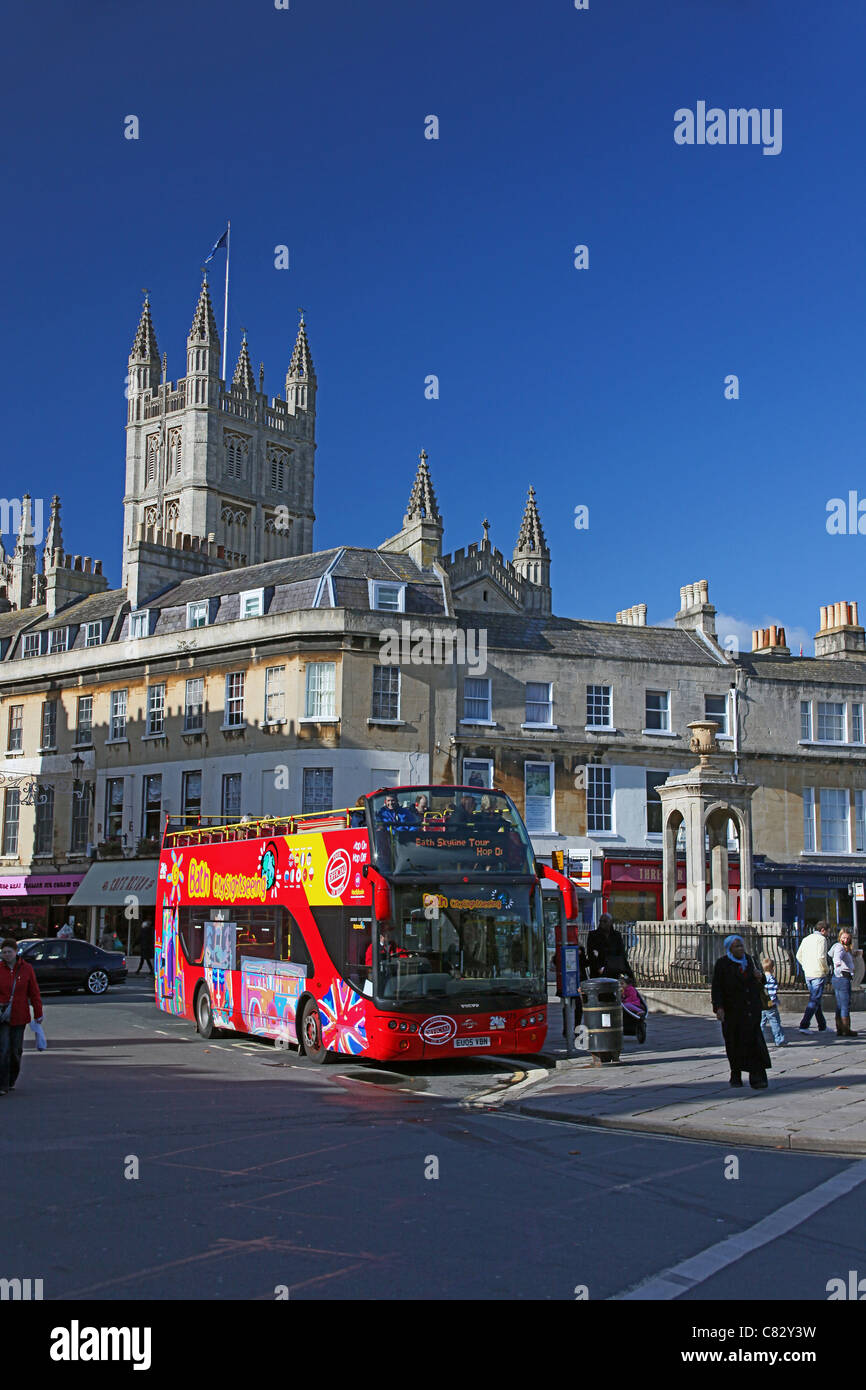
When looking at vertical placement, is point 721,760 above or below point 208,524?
below

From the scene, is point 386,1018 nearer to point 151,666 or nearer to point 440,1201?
point 440,1201

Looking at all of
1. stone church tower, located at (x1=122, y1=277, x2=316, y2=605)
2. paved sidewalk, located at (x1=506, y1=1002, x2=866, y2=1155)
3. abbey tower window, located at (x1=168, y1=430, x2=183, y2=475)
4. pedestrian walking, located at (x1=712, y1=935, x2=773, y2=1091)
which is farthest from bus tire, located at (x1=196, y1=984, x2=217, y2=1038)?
abbey tower window, located at (x1=168, y1=430, x2=183, y2=475)

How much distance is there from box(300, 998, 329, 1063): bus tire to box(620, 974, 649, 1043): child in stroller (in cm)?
431

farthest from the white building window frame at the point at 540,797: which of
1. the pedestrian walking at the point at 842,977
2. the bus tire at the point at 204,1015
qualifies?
the pedestrian walking at the point at 842,977

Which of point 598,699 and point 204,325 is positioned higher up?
point 204,325

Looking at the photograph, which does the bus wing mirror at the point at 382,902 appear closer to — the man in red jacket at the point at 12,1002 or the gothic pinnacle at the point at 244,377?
the man in red jacket at the point at 12,1002

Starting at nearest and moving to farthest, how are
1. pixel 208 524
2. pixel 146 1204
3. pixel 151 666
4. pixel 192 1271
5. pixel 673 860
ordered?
pixel 192 1271, pixel 146 1204, pixel 673 860, pixel 151 666, pixel 208 524

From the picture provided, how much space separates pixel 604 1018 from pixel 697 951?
752 centimetres

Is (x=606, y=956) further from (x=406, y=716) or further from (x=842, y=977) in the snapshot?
(x=406, y=716)

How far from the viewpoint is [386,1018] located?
1491 cm

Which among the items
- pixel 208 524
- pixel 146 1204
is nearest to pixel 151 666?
pixel 146 1204

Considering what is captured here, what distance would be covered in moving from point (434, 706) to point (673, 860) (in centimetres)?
1320

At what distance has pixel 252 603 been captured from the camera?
40094 mm

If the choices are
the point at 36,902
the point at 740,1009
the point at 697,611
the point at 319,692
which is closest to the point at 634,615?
the point at 697,611
